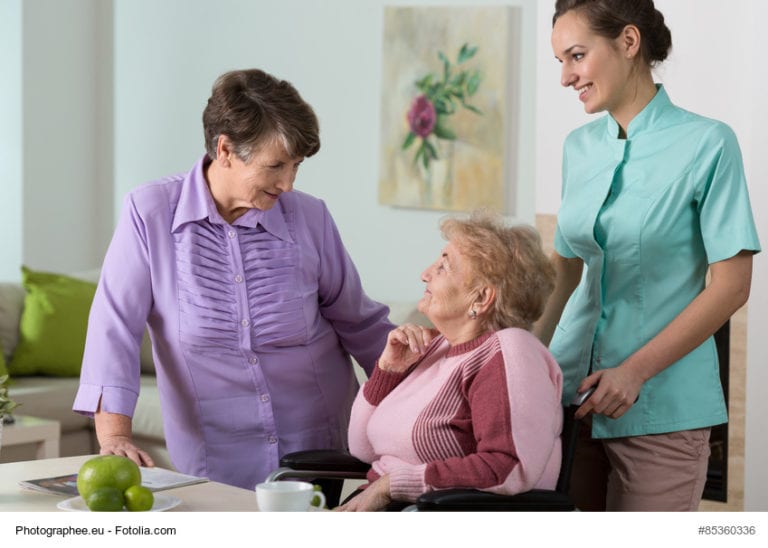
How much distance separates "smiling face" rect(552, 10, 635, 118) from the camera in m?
2.01

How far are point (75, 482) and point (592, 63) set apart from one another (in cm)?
119

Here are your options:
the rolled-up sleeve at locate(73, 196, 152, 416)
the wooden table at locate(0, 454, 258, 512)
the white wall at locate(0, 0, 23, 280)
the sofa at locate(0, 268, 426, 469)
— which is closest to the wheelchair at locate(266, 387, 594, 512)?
the wooden table at locate(0, 454, 258, 512)

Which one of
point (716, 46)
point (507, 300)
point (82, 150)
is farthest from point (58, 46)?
point (507, 300)

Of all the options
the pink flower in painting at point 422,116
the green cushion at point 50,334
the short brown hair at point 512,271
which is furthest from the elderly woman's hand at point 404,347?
the green cushion at point 50,334

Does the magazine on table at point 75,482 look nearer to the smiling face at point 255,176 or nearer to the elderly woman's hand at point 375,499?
the elderly woman's hand at point 375,499

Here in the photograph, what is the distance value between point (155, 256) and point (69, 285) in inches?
113

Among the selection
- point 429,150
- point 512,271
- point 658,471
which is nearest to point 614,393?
point 658,471

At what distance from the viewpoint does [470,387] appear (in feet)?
6.62

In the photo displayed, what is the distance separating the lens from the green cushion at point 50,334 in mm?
4809

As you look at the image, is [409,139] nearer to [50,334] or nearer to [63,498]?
[50,334]

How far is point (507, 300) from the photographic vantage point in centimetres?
210

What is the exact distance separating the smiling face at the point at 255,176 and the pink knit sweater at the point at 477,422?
18.5 inches

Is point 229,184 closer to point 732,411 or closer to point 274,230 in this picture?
point 274,230
